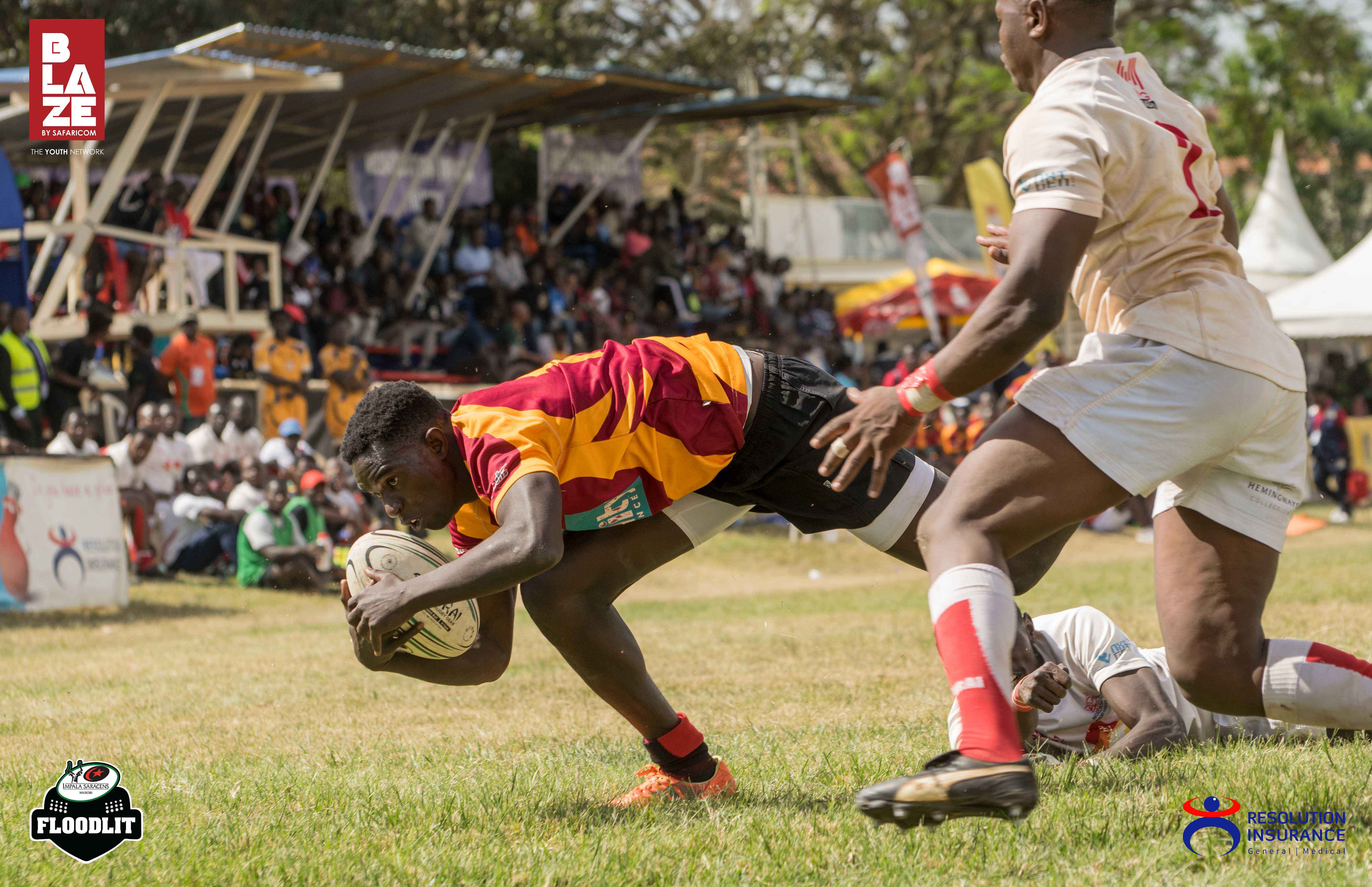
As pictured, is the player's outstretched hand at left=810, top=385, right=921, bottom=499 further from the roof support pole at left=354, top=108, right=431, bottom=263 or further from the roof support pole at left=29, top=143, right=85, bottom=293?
the roof support pole at left=354, top=108, right=431, bottom=263

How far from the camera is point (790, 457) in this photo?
174 inches

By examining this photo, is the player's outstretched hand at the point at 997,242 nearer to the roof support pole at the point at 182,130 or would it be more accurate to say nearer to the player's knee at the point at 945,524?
the player's knee at the point at 945,524

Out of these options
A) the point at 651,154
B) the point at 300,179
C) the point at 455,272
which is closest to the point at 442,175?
the point at 455,272

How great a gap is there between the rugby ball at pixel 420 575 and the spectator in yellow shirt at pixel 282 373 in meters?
11.3

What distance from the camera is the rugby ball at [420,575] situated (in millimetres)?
4266

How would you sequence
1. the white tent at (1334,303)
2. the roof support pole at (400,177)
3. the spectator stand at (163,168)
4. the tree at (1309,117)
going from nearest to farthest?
the spectator stand at (163,168) < the roof support pole at (400,177) < the white tent at (1334,303) < the tree at (1309,117)

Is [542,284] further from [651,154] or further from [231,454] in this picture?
[651,154]

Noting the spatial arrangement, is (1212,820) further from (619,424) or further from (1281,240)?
(1281,240)

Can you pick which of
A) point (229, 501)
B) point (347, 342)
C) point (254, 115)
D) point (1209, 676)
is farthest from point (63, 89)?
point (1209, 676)

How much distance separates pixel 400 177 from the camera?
2183cm

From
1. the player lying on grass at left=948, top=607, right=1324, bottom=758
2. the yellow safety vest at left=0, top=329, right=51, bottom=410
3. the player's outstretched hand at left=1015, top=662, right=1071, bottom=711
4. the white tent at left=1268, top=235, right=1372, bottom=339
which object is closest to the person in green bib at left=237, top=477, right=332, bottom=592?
the yellow safety vest at left=0, top=329, right=51, bottom=410

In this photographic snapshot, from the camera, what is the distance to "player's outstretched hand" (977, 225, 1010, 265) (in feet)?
12.6

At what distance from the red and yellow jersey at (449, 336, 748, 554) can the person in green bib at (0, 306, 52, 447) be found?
10288 millimetres

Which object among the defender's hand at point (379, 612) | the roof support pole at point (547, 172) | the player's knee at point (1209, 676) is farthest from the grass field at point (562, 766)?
the roof support pole at point (547, 172)
